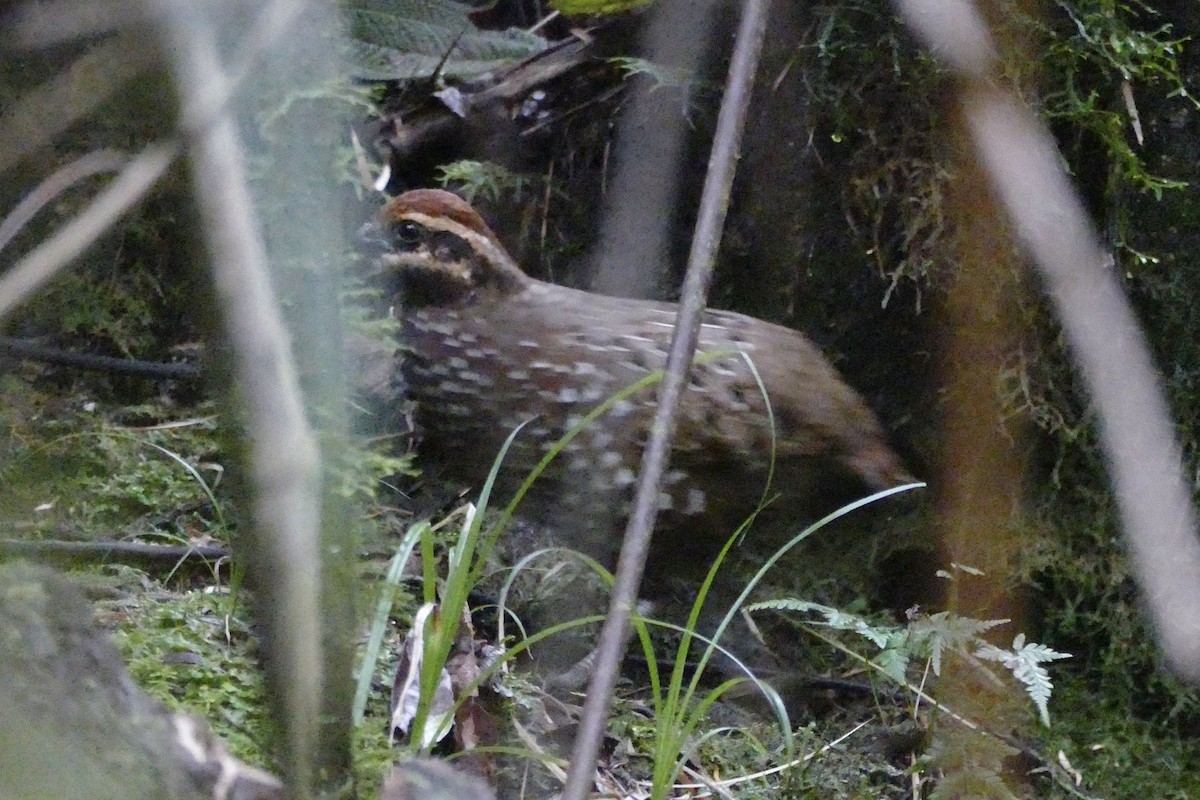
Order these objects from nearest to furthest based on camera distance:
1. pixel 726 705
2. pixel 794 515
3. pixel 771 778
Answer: pixel 771 778, pixel 726 705, pixel 794 515

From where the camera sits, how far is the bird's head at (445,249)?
277cm

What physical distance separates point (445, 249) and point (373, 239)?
0.71ft

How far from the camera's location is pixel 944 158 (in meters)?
2.56

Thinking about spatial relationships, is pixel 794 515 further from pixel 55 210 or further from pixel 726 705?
pixel 55 210

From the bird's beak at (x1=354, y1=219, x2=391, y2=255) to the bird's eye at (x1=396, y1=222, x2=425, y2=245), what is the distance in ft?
0.19

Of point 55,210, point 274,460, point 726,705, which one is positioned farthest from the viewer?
point 726,705

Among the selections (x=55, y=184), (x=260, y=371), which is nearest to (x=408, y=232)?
(x=55, y=184)

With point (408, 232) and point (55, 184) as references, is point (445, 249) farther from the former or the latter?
point (55, 184)

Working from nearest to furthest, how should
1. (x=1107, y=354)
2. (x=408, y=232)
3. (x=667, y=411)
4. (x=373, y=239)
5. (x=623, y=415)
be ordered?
(x=1107, y=354) → (x=667, y=411) → (x=623, y=415) → (x=373, y=239) → (x=408, y=232)

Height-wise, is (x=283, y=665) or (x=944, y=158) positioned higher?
(x=944, y=158)

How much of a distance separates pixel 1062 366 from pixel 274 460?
2.24 m

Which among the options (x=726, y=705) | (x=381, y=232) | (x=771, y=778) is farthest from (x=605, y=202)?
(x=771, y=778)

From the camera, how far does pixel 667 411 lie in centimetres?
142

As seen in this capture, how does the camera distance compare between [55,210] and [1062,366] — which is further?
[1062,366]
